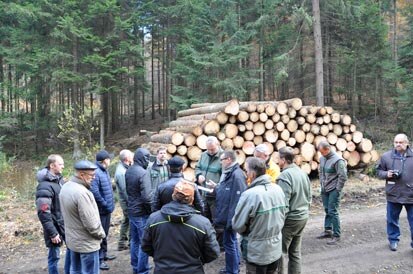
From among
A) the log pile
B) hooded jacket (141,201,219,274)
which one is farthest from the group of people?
the log pile

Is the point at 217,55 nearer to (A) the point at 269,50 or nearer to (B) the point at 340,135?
(A) the point at 269,50

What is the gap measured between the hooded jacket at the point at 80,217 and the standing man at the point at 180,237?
1.26 metres

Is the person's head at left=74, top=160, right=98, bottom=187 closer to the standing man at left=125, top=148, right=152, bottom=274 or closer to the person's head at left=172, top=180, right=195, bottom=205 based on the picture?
the standing man at left=125, top=148, right=152, bottom=274

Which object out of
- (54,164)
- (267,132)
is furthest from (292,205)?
(267,132)

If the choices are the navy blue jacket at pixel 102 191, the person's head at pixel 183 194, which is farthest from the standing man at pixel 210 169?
the person's head at pixel 183 194

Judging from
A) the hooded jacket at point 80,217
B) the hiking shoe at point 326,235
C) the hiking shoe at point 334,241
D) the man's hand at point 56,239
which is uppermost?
the hooded jacket at point 80,217

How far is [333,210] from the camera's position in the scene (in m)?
6.68

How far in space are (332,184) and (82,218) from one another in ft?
14.5

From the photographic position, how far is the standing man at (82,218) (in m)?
4.25

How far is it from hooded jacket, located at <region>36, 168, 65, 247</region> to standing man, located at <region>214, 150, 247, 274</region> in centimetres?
223

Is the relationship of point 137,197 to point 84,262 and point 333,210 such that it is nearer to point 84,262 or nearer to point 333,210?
point 84,262

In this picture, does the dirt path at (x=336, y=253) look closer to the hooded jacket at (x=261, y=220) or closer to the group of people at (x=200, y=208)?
the group of people at (x=200, y=208)

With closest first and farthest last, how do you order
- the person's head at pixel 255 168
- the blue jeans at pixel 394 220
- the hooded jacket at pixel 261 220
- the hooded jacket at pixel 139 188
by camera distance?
the hooded jacket at pixel 261 220
the person's head at pixel 255 168
the hooded jacket at pixel 139 188
the blue jeans at pixel 394 220

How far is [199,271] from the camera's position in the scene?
3.33 meters
